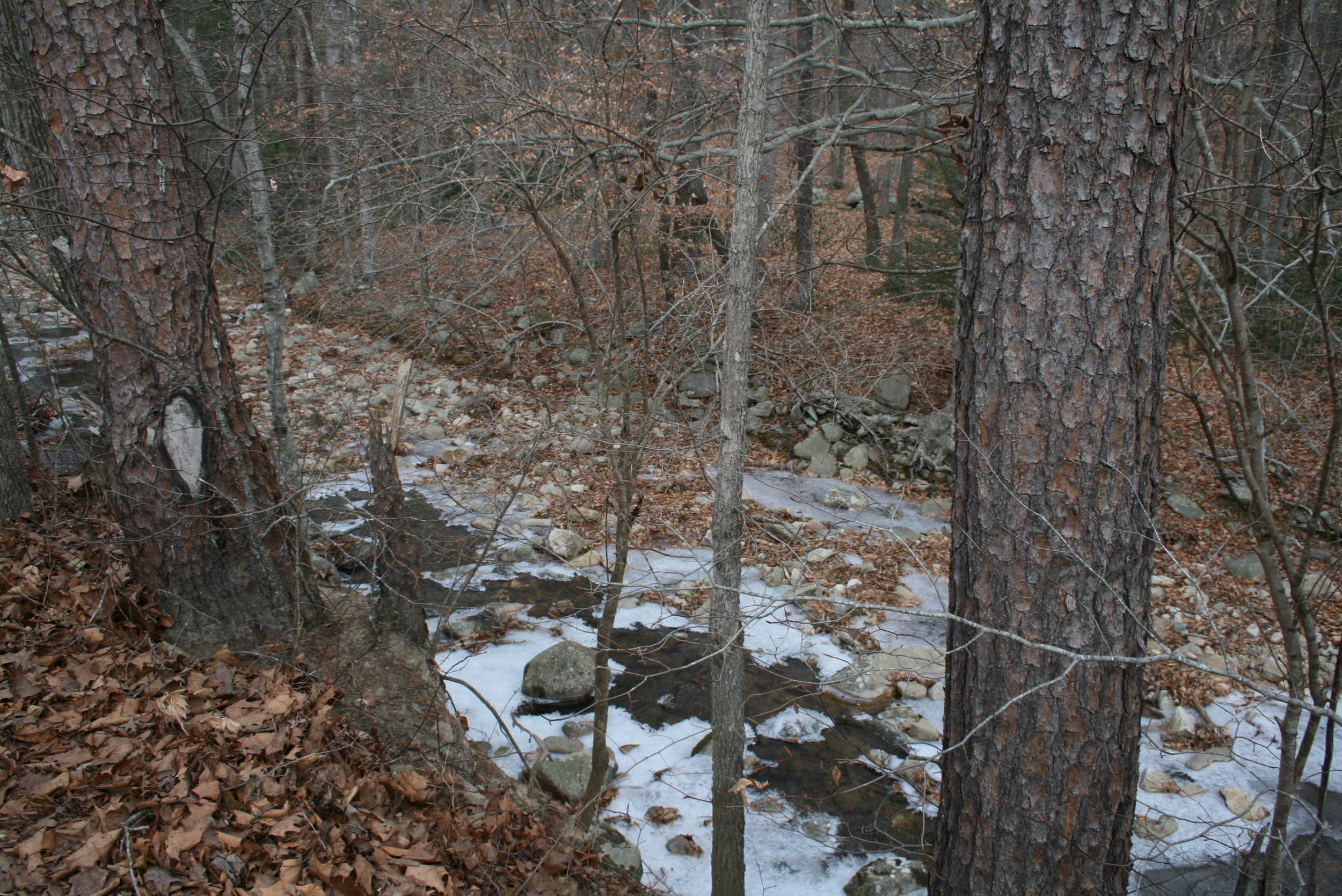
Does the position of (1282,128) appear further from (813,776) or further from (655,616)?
(655,616)

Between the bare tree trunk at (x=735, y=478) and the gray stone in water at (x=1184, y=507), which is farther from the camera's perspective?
the gray stone in water at (x=1184, y=507)

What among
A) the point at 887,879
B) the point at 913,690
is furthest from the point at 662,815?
the point at 913,690

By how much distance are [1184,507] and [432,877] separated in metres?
8.32

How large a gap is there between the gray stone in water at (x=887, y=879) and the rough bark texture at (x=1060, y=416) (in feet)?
6.80

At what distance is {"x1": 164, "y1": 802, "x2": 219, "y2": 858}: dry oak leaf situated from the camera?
2678 millimetres

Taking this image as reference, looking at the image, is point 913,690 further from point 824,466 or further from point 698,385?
point 698,385

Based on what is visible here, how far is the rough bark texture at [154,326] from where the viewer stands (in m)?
3.45

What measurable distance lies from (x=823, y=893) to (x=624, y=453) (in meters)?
2.86

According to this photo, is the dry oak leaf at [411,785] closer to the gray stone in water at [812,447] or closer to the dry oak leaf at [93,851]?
the dry oak leaf at [93,851]

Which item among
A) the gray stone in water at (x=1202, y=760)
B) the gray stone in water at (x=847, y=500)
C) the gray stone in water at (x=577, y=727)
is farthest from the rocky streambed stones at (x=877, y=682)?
the gray stone in water at (x=847, y=500)

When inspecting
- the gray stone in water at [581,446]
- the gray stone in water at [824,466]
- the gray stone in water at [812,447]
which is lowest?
the gray stone in water at [824,466]

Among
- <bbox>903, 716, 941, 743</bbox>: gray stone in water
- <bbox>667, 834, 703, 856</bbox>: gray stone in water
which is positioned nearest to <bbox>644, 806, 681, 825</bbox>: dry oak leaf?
<bbox>667, 834, 703, 856</bbox>: gray stone in water

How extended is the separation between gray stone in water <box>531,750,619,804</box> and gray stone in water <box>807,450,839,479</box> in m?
5.37

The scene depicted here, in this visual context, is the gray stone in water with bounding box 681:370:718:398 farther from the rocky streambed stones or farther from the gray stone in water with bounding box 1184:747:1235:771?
the gray stone in water with bounding box 1184:747:1235:771
